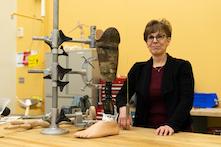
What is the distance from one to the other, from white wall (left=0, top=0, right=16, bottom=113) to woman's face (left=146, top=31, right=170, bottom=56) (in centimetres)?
286

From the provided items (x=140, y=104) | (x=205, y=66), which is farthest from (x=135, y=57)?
(x=140, y=104)

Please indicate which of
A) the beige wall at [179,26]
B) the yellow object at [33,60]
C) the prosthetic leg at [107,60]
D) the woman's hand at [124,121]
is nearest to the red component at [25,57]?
the yellow object at [33,60]

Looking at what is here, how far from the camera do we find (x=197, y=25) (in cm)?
363

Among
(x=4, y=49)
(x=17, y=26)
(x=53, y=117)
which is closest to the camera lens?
(x=53, y=117)

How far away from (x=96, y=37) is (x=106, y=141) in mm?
454

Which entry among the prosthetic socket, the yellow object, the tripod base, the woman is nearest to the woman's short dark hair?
the woman

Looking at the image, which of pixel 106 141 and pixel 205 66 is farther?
pixel 205 66

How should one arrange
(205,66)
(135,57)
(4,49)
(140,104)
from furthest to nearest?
(4,49), (135,57), (205,66), (140,104)

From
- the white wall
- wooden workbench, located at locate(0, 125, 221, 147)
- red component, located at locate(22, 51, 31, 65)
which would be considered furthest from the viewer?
red component, located at locate(22, 51, 31, 65)

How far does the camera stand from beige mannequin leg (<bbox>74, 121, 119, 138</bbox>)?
132cm

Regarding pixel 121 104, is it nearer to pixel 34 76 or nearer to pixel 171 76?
pixel 171 76

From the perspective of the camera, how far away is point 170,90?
5.92 feet

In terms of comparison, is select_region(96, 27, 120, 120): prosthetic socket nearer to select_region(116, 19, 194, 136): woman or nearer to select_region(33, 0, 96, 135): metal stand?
select_region(33, 0, 96, 135): metal stand

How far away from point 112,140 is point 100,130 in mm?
84
